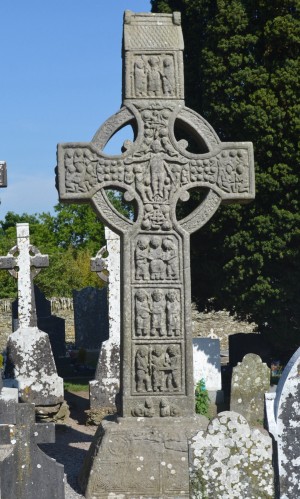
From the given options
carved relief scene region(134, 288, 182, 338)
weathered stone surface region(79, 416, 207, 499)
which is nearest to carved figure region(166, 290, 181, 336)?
carved relief scene region(134, 288, 182, 338)

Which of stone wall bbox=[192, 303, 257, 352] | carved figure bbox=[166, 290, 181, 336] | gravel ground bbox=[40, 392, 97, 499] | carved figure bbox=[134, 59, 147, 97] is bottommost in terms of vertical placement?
gravel ground bbox=[40, 392, 97, 499]

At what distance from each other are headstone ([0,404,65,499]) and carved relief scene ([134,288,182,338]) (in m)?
1.51

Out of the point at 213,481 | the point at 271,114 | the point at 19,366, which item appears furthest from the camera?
the point at 271,114

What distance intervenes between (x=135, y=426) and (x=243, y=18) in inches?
387

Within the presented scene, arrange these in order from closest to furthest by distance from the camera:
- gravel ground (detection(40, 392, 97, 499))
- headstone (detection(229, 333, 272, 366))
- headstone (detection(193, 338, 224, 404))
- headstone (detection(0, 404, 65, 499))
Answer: headstone (detection(0, 404, 65, 499)) < gravel ground (detection(40, 392, 97, 499)) < headstone (detection(193, 338, 224, 404)) < headstone (detection(229, 333, 272, 366))

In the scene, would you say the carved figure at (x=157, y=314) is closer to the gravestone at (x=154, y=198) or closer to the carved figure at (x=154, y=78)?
the gravestone at (x=154, y=198)

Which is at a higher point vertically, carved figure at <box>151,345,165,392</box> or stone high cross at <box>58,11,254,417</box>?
stone high cross at <box>58,11,254,417</box>

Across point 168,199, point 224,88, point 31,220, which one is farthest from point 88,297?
point 31,220

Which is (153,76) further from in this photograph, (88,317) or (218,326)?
(218,326)

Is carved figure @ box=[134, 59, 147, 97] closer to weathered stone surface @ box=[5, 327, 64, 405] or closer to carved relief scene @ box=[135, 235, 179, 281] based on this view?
carved relief scene @ box=[135, 235, 179, 281]

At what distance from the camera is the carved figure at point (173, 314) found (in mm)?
8305

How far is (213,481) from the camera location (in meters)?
4.68

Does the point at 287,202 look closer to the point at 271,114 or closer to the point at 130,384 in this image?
the point at 271,114

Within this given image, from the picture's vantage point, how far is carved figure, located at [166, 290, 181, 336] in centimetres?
830
